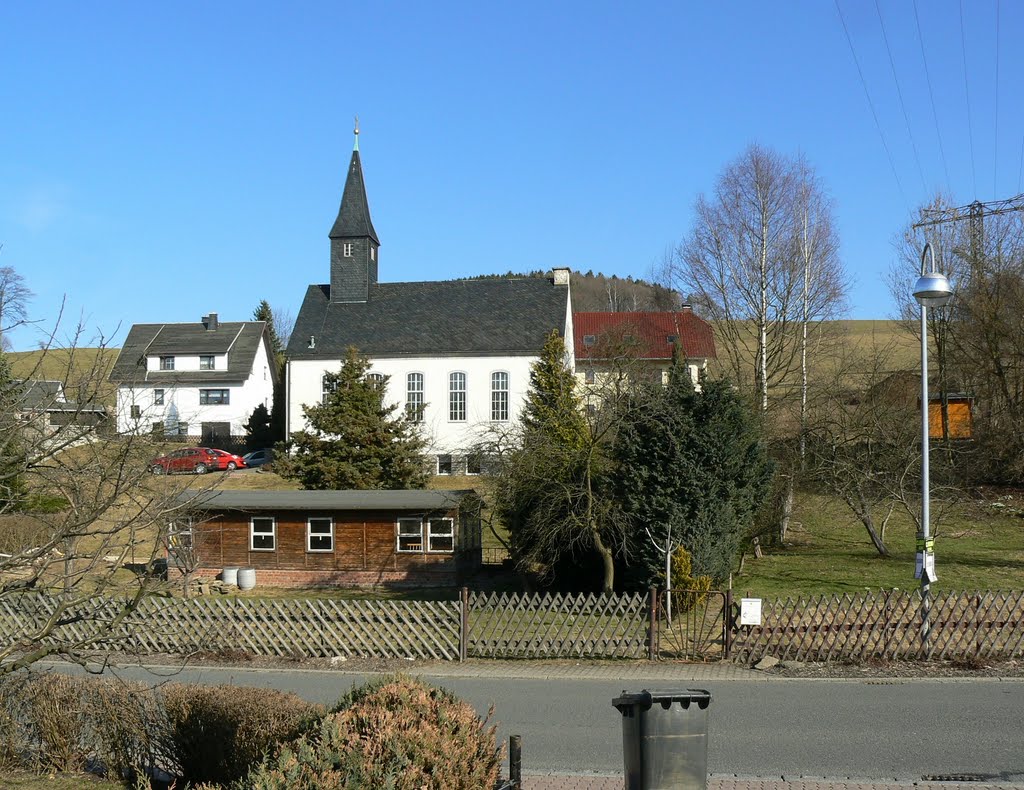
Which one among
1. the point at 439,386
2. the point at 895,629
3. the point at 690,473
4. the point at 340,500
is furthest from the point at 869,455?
the point at 439,386

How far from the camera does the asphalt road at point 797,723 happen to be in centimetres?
1053

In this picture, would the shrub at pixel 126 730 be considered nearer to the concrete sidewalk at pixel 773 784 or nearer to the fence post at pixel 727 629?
the concrete sidewalk at pixel 773 784

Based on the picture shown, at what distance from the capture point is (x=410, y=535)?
28359 mm

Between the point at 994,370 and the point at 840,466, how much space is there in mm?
17214

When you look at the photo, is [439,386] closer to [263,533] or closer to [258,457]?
[258,457]

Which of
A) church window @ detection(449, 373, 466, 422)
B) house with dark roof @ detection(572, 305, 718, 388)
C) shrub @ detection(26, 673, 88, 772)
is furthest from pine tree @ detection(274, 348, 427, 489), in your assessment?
shrub @ detection(26, 673, 88, 772)

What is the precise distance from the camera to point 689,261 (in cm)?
3659

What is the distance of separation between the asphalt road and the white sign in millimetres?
1113

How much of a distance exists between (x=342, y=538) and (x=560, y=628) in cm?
1254

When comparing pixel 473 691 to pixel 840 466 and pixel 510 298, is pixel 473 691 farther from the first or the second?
pixel 510 298

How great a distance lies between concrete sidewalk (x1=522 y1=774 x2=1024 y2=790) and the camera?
31.4 ft

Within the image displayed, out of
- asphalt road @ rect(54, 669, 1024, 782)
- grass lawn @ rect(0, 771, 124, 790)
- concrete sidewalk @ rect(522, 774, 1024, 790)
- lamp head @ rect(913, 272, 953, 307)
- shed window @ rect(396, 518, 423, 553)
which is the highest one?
lamp head @ rect(913, 272, 953, 307)

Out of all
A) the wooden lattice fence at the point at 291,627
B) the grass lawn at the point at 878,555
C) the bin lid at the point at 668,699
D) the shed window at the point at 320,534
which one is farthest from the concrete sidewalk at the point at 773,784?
the shed window at the point at 320,534

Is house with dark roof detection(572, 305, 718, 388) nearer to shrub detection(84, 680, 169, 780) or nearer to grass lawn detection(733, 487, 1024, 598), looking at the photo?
grass lawn detection(733, 487, 1024, 598)
